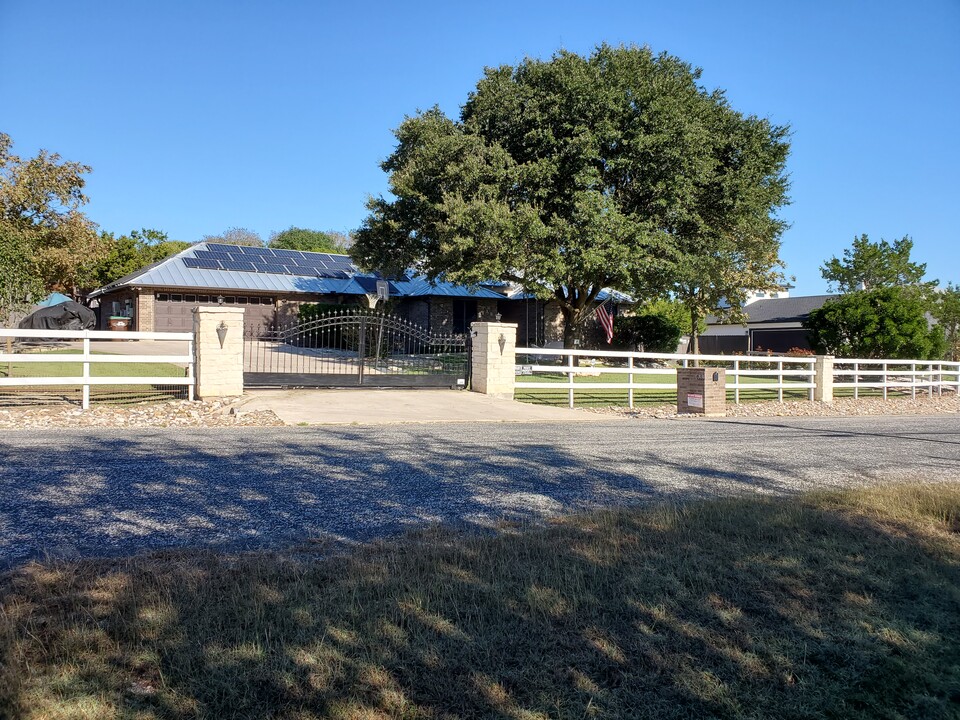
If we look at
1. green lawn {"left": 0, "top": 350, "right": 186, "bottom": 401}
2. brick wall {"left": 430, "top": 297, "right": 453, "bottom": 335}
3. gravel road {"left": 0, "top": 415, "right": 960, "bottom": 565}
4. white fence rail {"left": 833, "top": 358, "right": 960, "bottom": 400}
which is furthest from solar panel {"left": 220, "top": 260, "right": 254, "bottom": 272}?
gravel road {"left": 0, "top": 415, "right": 960, "bottom": 565}

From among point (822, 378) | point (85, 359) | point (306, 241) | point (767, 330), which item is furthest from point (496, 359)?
point (306, 241)

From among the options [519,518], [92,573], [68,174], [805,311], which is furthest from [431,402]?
[805,311]

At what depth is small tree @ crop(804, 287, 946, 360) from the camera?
1265 inches

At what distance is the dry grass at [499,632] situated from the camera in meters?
3.15

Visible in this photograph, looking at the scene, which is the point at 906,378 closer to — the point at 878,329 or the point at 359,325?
the point at 878,329

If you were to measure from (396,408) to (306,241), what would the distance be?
6731 centimetres

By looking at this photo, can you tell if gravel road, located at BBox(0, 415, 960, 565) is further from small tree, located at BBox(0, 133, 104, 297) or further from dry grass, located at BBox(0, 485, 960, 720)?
small tree, located at BBox(0, 133, 104, 297)

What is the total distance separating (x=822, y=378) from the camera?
21.1 metres

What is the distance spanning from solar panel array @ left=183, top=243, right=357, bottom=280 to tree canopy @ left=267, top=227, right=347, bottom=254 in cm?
3129

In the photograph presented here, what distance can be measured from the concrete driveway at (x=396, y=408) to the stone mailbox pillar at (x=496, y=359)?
44cm

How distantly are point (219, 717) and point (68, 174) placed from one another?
3014 cm

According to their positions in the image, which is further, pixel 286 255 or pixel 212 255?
pixel 286 255

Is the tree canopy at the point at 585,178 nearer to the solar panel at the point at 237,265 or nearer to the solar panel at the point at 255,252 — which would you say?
the solar panel at the point at 237,265

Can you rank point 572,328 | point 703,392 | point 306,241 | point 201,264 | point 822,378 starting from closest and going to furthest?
point 703,392 → point 822,378 → point 572,328 → point 201,264 → point 306,241
